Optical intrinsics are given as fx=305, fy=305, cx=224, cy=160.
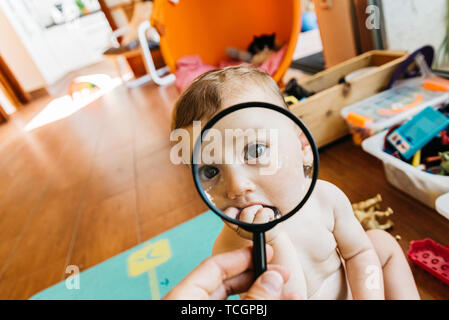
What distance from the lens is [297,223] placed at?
403 millimetres

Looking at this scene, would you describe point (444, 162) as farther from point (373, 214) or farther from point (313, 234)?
point (313, 234)

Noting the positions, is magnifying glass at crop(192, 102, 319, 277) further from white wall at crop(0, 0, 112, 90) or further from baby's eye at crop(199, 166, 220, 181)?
white wall at crop(0, 0, 112, 90)

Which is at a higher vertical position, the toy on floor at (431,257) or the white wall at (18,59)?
the white wall at (18,59)

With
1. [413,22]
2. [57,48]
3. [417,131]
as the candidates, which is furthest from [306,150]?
[57,48]

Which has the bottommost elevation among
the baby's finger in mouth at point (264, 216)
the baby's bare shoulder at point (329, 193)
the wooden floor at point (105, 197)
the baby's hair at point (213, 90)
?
the wooden floor at point (105, 197)

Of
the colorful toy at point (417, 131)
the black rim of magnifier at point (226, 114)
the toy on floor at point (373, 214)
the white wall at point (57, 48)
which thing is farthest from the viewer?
the white wall at point (57, 48)

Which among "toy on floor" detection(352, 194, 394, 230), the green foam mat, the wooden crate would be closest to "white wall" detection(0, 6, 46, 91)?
the green foam mat

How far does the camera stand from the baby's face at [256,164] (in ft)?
0.95

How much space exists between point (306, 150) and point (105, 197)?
1.38 meters

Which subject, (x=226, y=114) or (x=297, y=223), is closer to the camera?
(x=226, y=114)

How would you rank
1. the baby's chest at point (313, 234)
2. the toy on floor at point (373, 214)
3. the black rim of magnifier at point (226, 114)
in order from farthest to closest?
the toy on floor at point (373, 214) → the baby's chest at point (313, 234) → the black rim of magnifier at point (226, 114)

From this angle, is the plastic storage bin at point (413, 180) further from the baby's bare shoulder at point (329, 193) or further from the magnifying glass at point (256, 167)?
the magnifying glass at point (256, 167)

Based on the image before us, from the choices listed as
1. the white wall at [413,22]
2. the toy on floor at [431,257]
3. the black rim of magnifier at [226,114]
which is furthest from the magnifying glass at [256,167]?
the white wall at [413,22]

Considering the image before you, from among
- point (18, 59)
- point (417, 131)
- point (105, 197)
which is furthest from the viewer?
point (18, 59)
